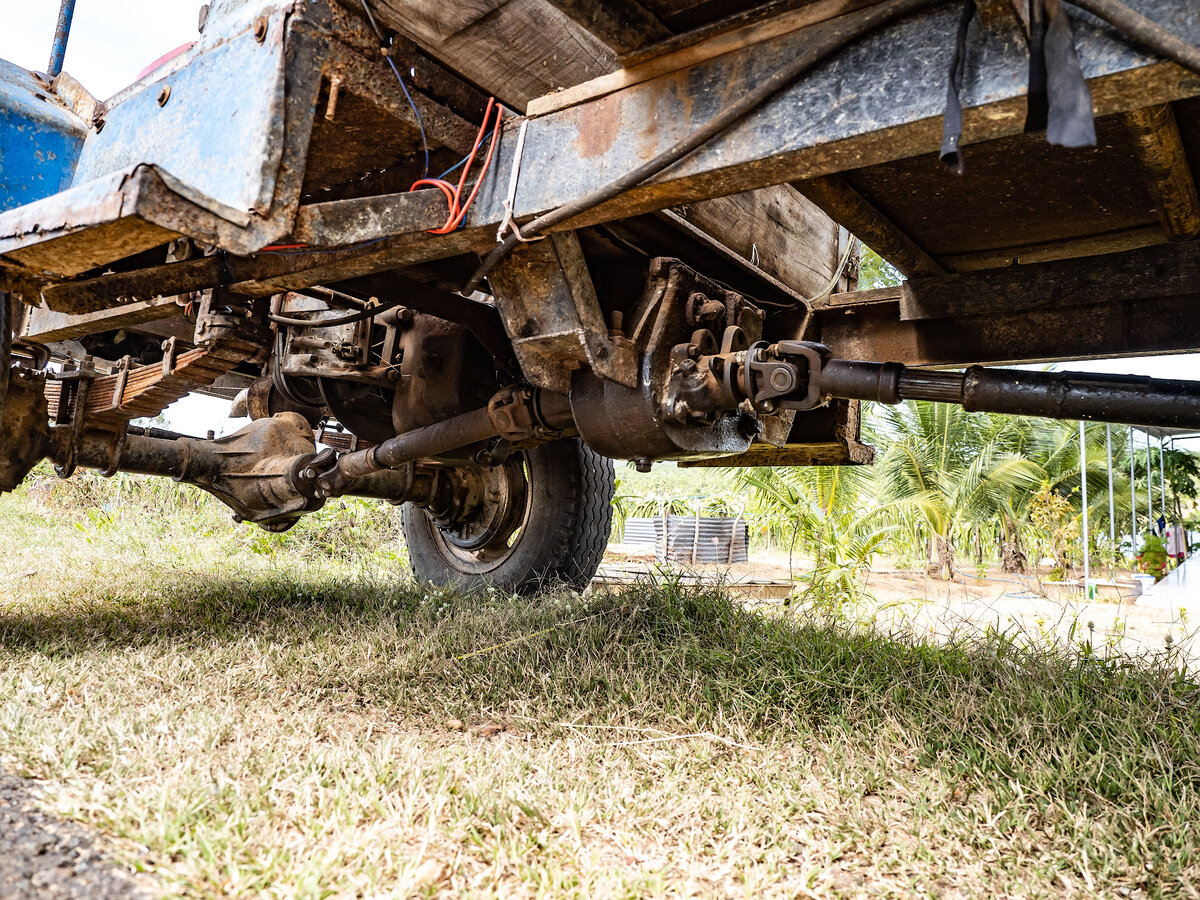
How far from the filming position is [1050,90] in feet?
3.62

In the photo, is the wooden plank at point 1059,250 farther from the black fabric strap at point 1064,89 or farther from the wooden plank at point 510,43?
the black fabric strap at point 1064,89

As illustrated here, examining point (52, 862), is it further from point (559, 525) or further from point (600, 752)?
point (559, 525)

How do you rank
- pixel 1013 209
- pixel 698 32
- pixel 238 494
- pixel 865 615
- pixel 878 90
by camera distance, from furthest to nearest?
1. pixel 865 615
2. pixel 238 494
3. pixel 1013 209
4. pixel 698 32
5. pixel 878 90

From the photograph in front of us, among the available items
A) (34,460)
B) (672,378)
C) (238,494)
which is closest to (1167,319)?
(672,378)

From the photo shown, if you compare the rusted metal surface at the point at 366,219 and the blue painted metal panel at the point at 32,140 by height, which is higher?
the blue painted metal panel at the point at 32,140

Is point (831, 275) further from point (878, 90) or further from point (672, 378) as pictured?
point (878, 90)

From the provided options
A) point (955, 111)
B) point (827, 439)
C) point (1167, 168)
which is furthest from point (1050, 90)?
point (827, 439)

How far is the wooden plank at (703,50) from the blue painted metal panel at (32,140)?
1841mm

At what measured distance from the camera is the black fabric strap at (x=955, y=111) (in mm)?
1165

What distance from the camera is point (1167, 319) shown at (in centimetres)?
212

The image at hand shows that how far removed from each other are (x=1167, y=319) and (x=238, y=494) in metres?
3.37

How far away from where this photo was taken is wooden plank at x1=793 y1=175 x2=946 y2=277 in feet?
6.24

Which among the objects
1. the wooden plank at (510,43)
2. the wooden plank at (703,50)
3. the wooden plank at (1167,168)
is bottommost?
the wooden plank at (1167,168)

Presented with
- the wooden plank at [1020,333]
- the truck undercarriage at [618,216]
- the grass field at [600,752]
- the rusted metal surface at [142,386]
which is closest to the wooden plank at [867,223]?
the truck undercarriage at [618,216]
